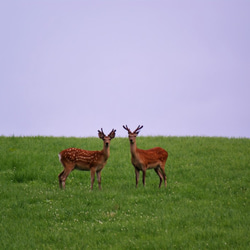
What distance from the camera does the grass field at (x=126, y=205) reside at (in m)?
12.3

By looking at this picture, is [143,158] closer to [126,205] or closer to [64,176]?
[126,205]

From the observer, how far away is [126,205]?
49.5ft

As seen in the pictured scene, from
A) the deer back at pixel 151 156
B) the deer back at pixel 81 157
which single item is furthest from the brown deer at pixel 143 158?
the deer back at pixel 81 157

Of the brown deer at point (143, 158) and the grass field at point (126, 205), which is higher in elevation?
the brown deer at point (143, 158)

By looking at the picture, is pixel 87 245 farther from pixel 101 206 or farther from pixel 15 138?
pixel 15 138

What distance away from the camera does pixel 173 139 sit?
91.6 ft

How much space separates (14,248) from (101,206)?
369 cm

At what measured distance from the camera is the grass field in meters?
12.3

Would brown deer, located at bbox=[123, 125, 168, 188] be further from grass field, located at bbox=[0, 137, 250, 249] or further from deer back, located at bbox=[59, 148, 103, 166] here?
deer back, located at bbox=[59, 148, 103, 166]

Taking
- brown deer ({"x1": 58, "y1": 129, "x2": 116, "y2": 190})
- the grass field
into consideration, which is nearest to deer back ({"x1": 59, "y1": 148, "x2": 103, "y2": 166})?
brown deer ({"x1": 58, "y1": 129, "x2": 116, "y2": 190})

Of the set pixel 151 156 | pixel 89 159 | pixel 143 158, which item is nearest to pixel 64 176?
pixel 89 159

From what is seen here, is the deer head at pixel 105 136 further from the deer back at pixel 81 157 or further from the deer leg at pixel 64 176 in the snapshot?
the deer leg at pixel 64 176

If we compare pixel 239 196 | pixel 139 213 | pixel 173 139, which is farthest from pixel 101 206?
pixel 173 139

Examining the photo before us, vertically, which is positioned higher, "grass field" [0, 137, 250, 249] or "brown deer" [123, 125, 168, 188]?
"brown deer" [123, 125, 168, 188]
